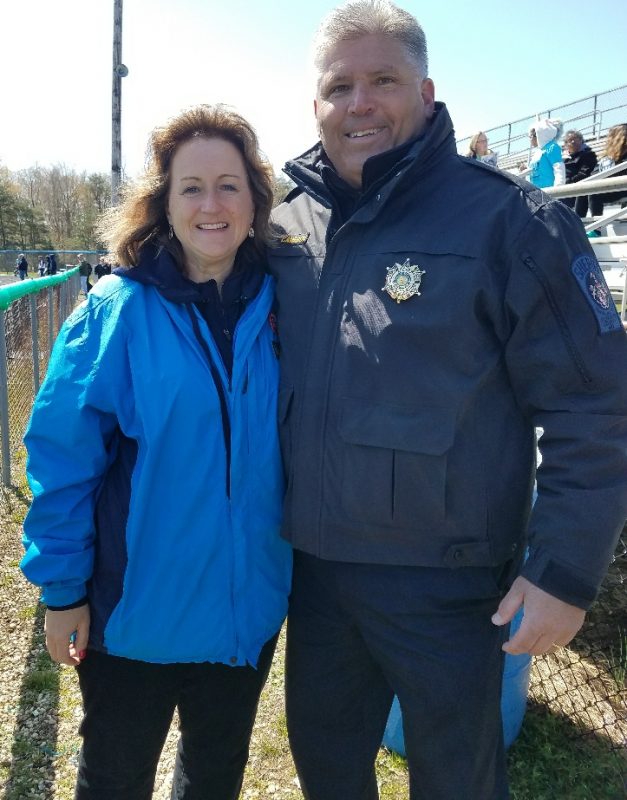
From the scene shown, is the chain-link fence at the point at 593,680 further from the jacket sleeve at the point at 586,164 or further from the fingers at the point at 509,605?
the jacket sleeve at the point at 586,164

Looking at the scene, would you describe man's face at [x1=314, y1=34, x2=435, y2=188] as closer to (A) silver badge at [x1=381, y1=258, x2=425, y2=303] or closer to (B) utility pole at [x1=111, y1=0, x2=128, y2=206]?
(A) silver badge at [x1=381, y1=258, x2=425, y2=303]

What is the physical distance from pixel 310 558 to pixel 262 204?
1.12 meters

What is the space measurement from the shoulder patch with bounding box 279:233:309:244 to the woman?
0.16 m

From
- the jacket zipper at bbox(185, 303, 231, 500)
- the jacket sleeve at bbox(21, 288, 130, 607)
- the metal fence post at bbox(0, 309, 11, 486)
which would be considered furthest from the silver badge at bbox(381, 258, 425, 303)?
the metal fence post at bbox(0, 309, 11, 486)

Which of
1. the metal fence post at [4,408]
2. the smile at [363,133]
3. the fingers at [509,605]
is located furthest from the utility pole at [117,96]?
the fingers at [509,605]

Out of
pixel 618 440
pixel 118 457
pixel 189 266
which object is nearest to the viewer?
pixel 618 440

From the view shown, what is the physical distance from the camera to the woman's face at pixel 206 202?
1.86 metres

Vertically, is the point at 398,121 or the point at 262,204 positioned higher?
the point at 398,121

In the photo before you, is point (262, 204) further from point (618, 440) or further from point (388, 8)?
point (618, 440)

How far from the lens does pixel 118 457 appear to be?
177 cm

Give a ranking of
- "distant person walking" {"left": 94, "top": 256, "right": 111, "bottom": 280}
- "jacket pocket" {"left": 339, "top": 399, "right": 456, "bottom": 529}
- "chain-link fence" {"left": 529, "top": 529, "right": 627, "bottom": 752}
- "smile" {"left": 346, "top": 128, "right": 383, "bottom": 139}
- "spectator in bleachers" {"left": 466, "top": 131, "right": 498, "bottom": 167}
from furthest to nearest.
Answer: "spectator in bleachers" {"left": 466, "top": 131, "right": 498, "bottom": 167}
"chain-link fence" {"left": 529, "top": 529, "right": 627, "bottom": 752}
"distant person walking" {"left": 94, "top": 256, "right": 111, "bottom": 280}
"smile" {"left": 346, "top": 128, "right": 383, "bottom": 139}
"jacket pocket" {"left": 339, "top": 399, "right": 456, "bottom": 529}

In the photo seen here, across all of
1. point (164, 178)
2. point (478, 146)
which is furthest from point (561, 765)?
point (478, 146)

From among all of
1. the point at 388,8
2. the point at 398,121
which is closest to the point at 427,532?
the point at 398,121

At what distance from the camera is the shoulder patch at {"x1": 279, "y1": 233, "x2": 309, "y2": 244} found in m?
1.99
